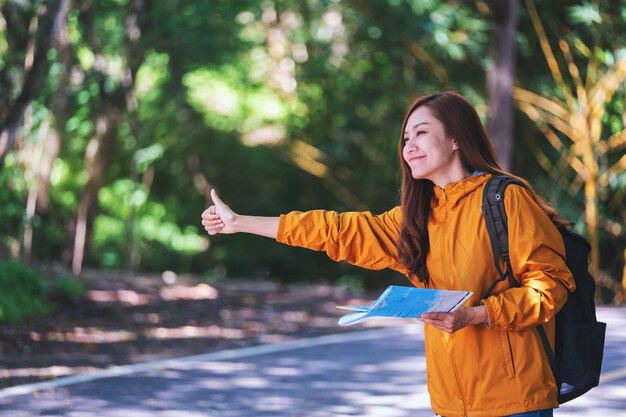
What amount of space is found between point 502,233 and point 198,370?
5.67 metres

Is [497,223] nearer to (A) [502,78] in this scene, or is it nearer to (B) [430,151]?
(B) [430,151]

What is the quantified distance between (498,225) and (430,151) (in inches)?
14.2

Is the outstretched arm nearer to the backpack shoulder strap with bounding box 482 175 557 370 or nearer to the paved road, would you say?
the backpack shoulder strap with bounding box 482 175 557 370

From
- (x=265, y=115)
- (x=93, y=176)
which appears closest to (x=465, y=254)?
(x=93, y=176)

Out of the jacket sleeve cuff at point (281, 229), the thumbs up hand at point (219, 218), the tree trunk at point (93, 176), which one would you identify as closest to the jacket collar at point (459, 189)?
the jacket sleeve cuff at point (281, 229)

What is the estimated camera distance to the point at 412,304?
3.25m

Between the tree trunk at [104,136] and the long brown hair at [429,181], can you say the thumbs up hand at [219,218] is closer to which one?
the long brown hair at [429,181]

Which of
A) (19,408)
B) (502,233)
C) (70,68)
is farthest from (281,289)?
(502,233)

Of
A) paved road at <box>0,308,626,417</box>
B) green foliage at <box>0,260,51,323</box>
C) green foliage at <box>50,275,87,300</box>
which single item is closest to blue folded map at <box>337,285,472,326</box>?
paved road at <box>0,308,626,417</box>

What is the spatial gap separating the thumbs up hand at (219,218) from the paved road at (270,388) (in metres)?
3.16

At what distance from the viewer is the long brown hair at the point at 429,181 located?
3564 mm

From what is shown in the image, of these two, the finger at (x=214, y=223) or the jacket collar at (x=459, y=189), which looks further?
the finger at (x=214, y=223)

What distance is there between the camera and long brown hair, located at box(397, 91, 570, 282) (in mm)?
3564

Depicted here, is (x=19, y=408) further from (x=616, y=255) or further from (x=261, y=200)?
(x=261, y=200)
